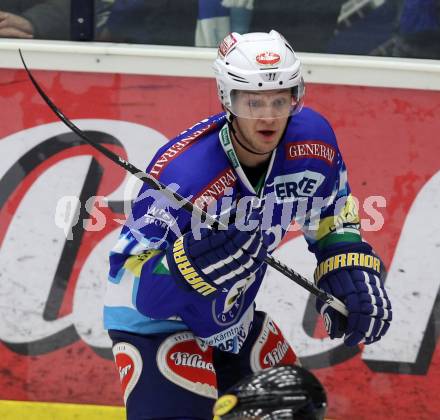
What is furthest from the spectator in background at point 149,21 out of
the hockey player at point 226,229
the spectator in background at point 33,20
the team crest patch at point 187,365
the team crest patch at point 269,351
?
the team crest patch at point 187,365

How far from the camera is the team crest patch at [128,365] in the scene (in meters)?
3.48

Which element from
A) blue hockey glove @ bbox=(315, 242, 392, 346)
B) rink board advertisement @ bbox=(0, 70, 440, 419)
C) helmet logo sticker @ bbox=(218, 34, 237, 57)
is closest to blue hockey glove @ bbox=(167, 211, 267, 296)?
blue hockey glove @ bbox=(315, 242, 392, 346)

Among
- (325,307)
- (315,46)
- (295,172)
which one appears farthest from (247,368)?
(315,46)

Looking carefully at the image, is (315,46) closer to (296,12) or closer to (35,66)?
(296,12)

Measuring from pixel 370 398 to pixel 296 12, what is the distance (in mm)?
1380

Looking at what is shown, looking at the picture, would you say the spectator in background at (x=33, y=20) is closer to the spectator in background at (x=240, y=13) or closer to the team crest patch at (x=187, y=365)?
the spectator in background at (x=240, y=13)

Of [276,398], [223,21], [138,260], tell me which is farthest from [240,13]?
[276,398]

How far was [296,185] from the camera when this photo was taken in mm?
3596

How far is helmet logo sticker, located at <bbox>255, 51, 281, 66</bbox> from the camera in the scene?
11.4 ft

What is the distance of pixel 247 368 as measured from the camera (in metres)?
3.68

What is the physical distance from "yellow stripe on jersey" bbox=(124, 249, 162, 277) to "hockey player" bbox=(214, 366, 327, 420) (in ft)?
2.28

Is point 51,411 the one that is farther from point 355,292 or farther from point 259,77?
point 259,77

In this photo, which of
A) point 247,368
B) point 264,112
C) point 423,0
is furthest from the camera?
point 423,0

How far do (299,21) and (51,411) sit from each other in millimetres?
1626
